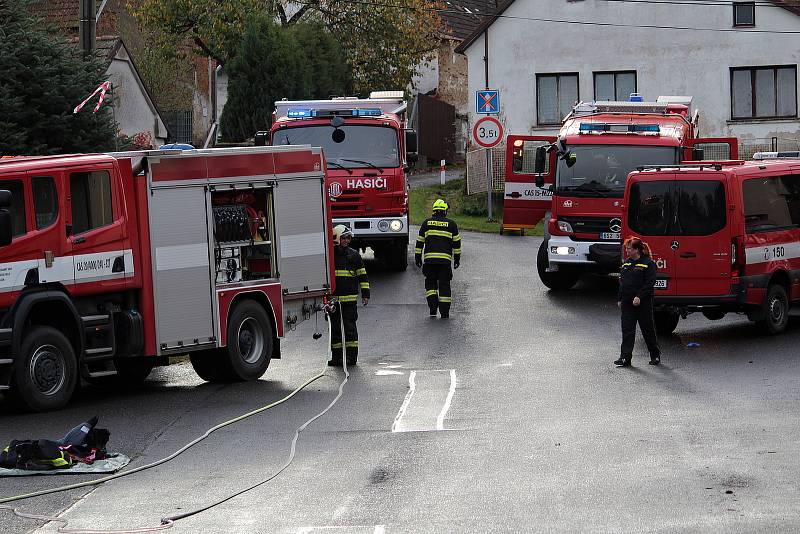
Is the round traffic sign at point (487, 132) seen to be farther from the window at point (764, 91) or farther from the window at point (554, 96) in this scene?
the window at point (764, 91)

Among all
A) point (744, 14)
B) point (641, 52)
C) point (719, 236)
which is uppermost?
point (744, 14)

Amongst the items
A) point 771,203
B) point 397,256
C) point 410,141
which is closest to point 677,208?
point 771,203

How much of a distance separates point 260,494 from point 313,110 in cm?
1483

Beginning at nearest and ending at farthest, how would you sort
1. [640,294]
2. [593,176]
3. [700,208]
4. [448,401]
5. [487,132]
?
[448,401] → [640,294] → [700,208] → [593,176] → [487,132]

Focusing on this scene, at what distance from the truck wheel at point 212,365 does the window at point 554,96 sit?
28.4 m

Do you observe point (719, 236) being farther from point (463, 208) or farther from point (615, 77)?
point (615, 77)

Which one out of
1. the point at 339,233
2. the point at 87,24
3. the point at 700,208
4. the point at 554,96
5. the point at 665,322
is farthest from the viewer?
the point at 554,96

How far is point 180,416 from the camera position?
13.1 meters

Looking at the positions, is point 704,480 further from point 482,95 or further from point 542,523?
point 482,95

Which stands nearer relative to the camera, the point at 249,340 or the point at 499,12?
the point at 249,340

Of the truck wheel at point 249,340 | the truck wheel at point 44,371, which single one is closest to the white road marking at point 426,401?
the truck wheel at point 249,340

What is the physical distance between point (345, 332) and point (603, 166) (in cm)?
720

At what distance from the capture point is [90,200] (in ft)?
45.9

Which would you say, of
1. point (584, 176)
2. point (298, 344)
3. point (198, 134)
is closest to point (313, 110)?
point (584, 176)
